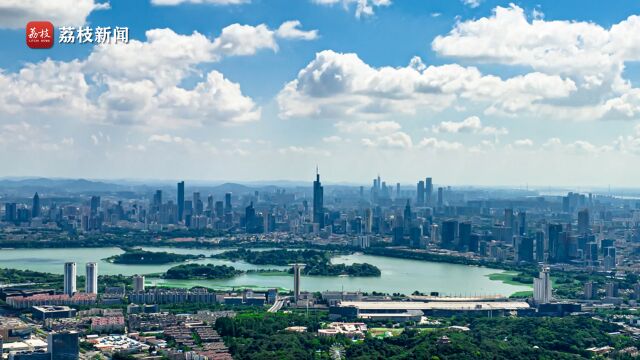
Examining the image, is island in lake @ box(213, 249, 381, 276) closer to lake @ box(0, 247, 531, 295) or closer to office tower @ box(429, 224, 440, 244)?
lake @ box(0, 247, 531, 295)

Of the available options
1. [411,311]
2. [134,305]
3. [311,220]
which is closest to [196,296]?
[134,305]

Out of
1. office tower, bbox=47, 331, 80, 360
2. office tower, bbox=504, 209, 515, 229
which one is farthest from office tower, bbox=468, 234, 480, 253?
office tower, bbox=47, 331, 80, 360

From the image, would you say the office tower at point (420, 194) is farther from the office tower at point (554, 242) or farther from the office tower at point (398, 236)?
the office tower at point (554, 242)

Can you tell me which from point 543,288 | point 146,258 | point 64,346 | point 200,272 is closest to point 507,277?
point 543,288

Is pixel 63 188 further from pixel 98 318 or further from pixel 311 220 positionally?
pixel 98 318

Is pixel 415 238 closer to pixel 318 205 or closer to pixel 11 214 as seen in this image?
pixel 318 205
